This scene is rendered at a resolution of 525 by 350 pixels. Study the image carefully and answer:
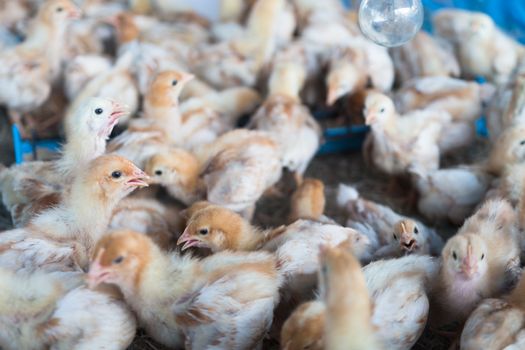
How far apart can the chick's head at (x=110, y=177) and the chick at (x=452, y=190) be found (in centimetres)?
142

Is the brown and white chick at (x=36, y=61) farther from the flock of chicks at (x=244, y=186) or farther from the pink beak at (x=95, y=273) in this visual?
the pink beak at (x=95, y=273)

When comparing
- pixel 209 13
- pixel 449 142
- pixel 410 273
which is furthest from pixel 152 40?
pixel 410 273

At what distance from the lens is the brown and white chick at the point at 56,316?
2127 millimetres

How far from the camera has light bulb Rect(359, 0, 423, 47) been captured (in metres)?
2.41

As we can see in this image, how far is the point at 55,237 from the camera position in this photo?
2.53m

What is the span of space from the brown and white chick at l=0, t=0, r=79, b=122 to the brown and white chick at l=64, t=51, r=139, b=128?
22cm

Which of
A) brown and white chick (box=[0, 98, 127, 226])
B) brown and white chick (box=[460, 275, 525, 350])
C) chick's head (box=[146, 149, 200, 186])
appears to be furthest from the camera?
chick's head (box=[146, 149, 200, 186])

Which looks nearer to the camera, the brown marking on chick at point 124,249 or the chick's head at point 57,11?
the brown marking on chick at point 124,249

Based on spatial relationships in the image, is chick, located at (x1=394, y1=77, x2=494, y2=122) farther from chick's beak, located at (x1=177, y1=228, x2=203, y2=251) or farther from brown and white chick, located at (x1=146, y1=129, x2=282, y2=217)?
chick's beak, located at (x1=177, y1=228, x2=203, y2=251)

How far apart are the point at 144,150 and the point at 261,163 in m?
0.55

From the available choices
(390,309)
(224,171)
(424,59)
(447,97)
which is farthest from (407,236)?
(424,59)

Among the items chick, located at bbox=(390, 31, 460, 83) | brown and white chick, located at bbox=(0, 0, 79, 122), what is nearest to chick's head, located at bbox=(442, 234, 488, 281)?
chick, located at bbox=(390, 31, 460, 83)

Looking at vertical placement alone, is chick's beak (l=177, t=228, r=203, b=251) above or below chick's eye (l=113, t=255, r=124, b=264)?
below

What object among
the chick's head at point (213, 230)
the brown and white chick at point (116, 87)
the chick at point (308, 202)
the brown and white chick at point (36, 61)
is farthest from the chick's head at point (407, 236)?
the brown and white chick at point (36, 61)
